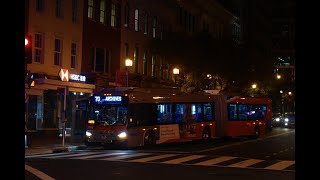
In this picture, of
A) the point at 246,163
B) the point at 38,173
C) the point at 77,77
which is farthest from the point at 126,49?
the point at 38,173

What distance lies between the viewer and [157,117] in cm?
2911

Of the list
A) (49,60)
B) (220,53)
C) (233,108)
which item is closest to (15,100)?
(49,60)

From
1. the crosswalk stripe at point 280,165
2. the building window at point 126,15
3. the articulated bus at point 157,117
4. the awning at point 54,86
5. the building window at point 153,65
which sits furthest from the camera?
the building window at point 153,65

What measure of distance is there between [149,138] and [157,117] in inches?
53.5

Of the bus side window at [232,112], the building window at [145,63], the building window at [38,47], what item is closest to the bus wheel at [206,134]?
the bus side window at [232,112]

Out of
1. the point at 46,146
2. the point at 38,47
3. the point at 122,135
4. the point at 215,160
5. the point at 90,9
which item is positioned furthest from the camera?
the point at 90,9

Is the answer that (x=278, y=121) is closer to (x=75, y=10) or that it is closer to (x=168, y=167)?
(x=75, y=10)

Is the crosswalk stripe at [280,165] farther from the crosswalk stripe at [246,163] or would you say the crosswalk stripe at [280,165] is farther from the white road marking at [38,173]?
the white road marking at [38,173]

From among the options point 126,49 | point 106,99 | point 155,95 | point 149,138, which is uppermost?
point 126,49

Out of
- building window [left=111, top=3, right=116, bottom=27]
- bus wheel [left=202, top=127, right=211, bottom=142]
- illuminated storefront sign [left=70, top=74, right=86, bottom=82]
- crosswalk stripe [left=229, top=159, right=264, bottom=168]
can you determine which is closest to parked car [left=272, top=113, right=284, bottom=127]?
building window [left=111, top=3, right=116, bottom=27]

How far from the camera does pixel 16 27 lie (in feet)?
10.5

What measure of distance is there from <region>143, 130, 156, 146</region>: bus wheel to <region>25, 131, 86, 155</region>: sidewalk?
319cm

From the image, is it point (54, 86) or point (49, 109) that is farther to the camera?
point (49, 109)

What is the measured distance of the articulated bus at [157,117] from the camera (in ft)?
89.0
